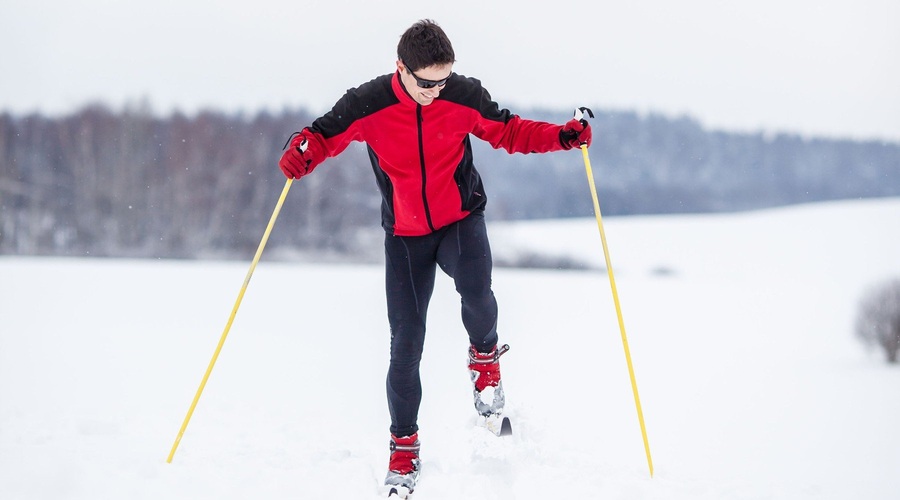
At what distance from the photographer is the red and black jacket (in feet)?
8.73

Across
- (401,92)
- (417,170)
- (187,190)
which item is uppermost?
(187,190)

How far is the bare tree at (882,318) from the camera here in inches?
277

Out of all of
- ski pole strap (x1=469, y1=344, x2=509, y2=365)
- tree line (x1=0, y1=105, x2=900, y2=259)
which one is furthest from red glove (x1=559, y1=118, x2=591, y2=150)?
tree line (x1=0, y1=105, x2=900, y2=259)

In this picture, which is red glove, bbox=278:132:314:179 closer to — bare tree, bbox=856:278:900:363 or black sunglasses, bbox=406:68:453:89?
black sunglasses, bbox=406:68:453:89

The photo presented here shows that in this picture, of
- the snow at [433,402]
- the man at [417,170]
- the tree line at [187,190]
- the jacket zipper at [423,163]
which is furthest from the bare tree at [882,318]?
the tree line at [187,190]

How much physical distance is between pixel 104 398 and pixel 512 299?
729 cm

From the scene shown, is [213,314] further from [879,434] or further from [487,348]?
[879,434]

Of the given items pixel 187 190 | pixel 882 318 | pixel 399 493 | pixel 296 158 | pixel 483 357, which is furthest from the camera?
pixel 187 190

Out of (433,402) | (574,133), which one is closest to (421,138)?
(574,133)

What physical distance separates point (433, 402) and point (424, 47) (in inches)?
93.6

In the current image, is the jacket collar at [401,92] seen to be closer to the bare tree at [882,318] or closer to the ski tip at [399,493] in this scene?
the ski tip at [399,493]

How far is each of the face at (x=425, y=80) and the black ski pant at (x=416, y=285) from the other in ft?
1.94

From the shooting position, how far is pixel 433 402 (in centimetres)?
416

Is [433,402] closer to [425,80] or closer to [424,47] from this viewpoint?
[425,80]
